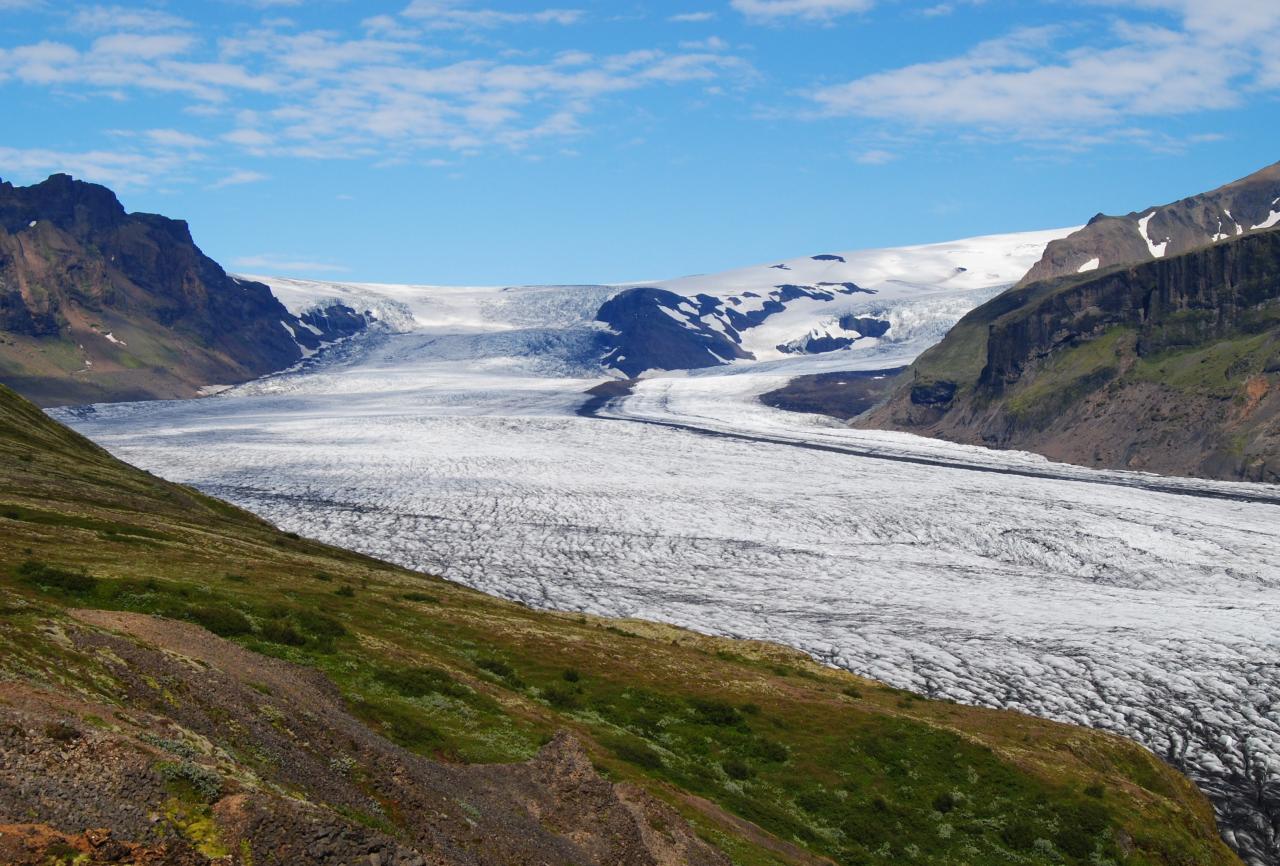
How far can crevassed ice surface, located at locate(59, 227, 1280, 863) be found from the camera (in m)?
51.8

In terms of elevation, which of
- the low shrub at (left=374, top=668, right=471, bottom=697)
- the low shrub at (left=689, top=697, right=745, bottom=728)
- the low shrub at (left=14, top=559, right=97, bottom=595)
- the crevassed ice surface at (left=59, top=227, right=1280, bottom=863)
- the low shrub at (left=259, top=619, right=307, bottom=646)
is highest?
the low shrub at (left=14, top=559, right=97, bottom=595)

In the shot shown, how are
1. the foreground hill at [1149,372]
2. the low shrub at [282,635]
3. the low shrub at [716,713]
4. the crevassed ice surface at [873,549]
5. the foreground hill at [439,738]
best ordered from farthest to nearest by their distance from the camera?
the foreground hill at [1149,372] < the crevassed ice surface at [873,549] < the low shrub at [716,713] < the low shrub at [282,635] < the foreground hill at [439,738]

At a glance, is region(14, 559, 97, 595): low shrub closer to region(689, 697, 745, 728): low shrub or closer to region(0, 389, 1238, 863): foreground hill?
region(0, 389, 1238, 863): foreground hill

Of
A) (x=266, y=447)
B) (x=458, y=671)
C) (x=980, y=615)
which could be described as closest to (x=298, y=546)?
(x=458, y=671)

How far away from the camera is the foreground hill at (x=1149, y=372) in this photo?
133 meters

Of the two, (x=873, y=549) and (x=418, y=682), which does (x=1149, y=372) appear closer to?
(x=873, y=549)

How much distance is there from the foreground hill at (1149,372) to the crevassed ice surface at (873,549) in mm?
10408

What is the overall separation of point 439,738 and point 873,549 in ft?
215

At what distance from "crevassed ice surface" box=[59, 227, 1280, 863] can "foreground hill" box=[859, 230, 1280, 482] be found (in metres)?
10.4

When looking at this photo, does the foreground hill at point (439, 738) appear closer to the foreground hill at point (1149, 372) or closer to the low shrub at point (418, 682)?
the low shrub at point (418, 682)

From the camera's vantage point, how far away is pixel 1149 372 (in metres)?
153

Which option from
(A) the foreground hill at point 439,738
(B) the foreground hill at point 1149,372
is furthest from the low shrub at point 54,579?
(B) the foreground hill at point 1149,372

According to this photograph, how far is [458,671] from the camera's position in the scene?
31938 mm

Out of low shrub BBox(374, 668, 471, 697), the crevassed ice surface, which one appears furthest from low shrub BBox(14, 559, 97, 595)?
the crevassed ice surface
